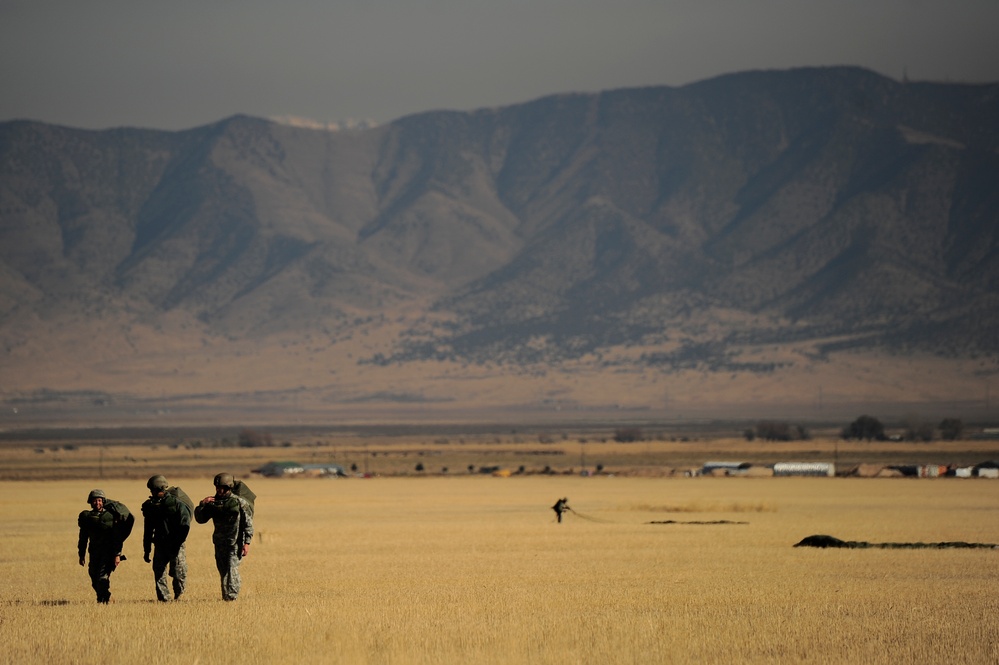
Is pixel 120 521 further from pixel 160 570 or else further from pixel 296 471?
pixel 296 471

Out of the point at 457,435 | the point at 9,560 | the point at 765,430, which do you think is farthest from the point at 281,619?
the point at 457,435

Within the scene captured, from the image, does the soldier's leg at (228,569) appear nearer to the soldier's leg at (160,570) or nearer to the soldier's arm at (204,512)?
the soldier's arm at (204,512)

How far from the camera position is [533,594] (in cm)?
2445

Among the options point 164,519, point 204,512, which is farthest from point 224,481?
point 164,519

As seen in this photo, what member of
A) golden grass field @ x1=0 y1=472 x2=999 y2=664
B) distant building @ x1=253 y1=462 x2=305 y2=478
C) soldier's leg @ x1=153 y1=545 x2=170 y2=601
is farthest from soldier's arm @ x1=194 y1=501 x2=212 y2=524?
distant building @ x1=253 y1=462 x2=305 y2=478

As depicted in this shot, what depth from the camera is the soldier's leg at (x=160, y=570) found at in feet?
71.3

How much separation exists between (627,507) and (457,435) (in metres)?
117

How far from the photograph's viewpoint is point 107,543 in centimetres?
2158

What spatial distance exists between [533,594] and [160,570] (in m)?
5.52

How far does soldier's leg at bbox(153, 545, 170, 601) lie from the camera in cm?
2173

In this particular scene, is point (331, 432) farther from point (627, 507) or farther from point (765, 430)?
point (627, 507)

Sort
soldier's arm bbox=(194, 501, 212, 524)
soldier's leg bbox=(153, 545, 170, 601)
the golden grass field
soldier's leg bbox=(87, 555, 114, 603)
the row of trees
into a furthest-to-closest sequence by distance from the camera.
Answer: the row of trees → soldier's leg bbox=(87, 555, 114, 603) → soldier's leg bbox=(153, 545, 170, 601) → soldier's arm bbox=(194, 501, 212, 524) → the golden grass field

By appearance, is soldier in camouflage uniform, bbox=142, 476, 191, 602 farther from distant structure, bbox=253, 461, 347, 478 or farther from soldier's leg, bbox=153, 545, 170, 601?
distant structure, bbox=253, 461, 347, 478

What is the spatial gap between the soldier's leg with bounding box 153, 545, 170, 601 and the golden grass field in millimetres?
366
